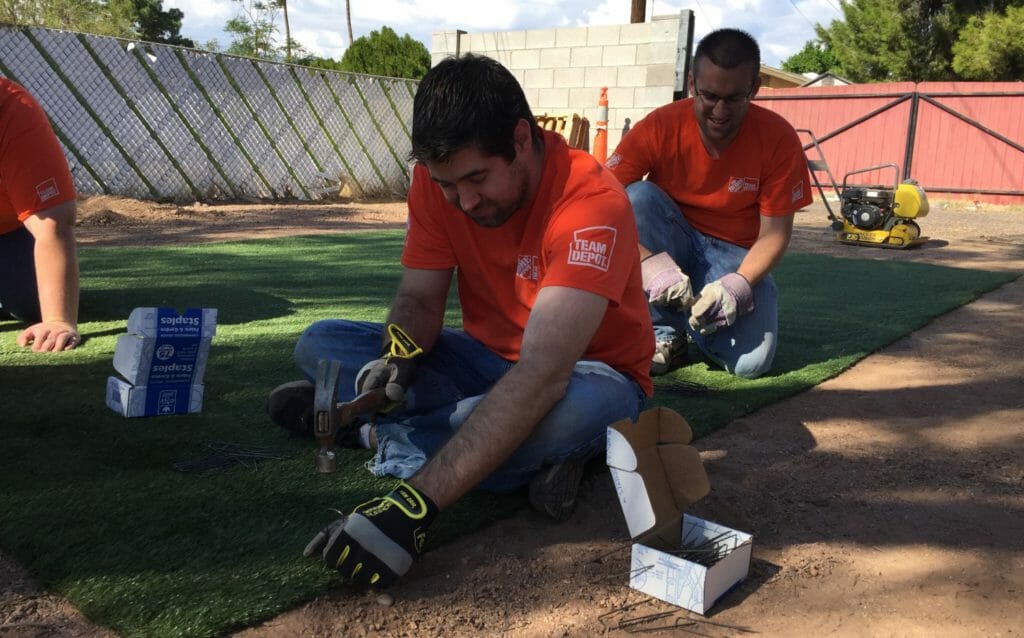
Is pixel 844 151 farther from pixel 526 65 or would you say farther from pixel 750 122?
pixel 750 122

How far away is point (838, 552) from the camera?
6.11 ft

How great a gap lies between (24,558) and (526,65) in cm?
1188

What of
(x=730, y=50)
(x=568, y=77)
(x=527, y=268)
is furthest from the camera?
(x=568, y=77)

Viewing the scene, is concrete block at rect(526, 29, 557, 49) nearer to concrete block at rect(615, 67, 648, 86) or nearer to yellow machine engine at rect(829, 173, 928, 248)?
concrete block at rect(615, 67, 648, 86)

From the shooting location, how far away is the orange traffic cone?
1157 centimetres

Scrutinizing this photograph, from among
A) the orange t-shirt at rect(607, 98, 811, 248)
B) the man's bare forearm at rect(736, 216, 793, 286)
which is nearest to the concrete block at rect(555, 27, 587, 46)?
the orange t-shirt at rect(607, 98, 811, 248)

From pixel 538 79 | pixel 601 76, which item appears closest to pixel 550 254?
pixel 601 76

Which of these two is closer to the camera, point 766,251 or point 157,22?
point 766,251

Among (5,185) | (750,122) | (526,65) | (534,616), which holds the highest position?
(526,65)

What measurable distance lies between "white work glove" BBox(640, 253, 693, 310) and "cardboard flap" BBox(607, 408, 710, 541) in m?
1.35

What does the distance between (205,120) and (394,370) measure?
958 cm

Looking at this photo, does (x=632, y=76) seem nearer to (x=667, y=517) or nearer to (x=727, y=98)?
(x=727, y=98)

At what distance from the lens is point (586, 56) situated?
39.2ft

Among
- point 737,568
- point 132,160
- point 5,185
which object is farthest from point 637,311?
point 132,160
